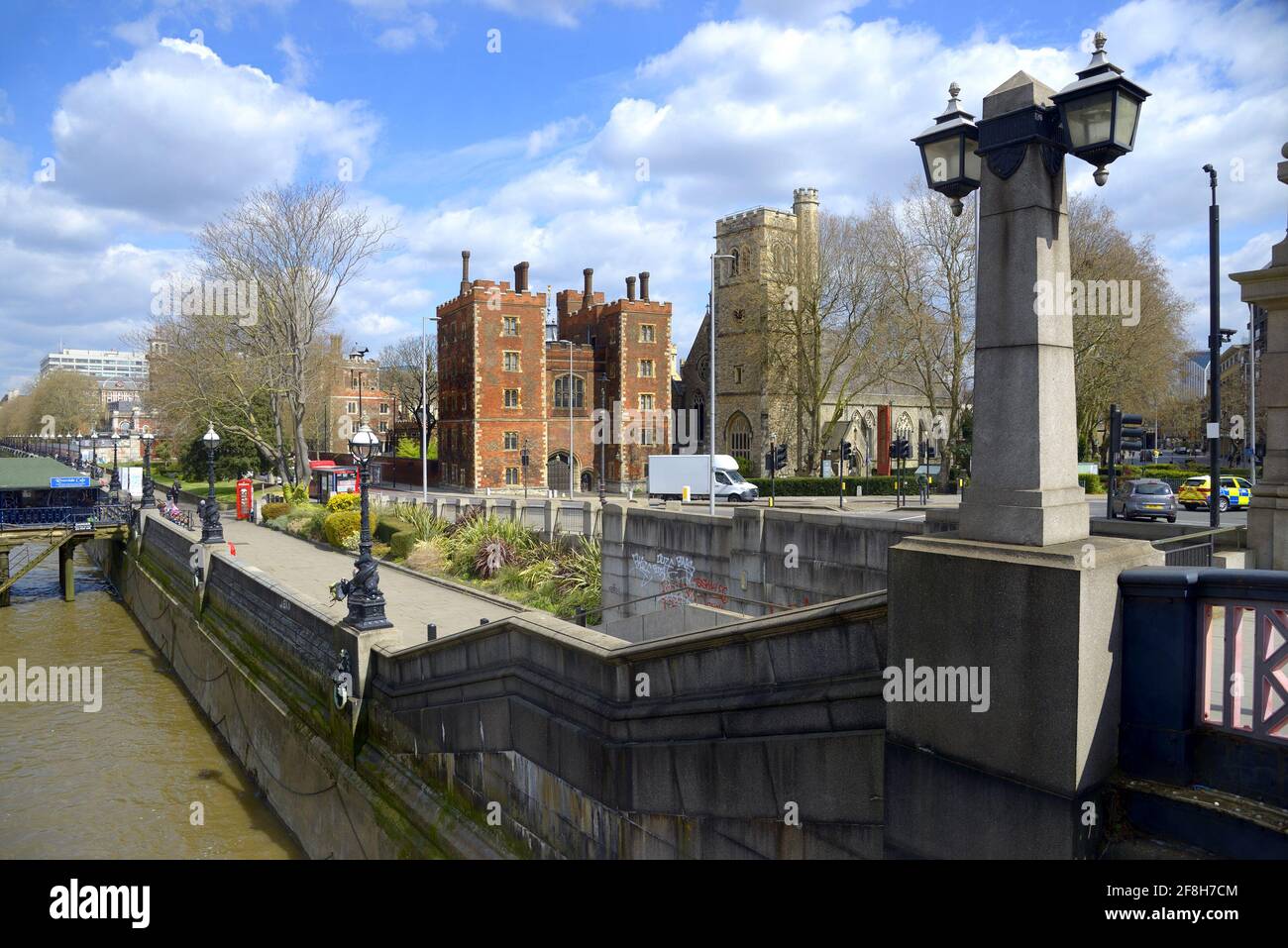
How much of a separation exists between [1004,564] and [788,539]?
9810 mm

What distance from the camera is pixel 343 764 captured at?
464 inches

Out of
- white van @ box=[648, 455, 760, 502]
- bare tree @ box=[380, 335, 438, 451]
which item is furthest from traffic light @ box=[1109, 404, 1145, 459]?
bare tree @ box=[380, 335, 438, 451]

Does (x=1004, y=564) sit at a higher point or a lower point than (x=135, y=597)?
higher

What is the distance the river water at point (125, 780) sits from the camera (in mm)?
13477

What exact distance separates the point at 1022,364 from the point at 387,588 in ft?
60.1

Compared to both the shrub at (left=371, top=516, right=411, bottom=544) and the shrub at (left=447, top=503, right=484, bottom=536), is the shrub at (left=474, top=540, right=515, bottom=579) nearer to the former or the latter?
the shrub at (left=447, top=503, right=484, bottom=536)

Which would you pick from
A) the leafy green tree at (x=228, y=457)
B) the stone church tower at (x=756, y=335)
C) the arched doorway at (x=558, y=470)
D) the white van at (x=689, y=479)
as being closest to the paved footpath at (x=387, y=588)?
the white van at (x=689, y=479)

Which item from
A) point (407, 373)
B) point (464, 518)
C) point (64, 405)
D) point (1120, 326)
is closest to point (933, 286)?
point (1120, 326)

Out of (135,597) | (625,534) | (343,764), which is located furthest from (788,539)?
(135,597)

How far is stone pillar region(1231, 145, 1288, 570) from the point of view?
9.49 meters

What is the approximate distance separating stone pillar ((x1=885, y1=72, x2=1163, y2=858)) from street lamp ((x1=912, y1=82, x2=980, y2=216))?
220mm

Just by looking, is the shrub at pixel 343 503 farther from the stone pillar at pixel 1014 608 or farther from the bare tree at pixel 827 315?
the stone pillar at pixel 1014 608

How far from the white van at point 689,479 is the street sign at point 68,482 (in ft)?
82.7
